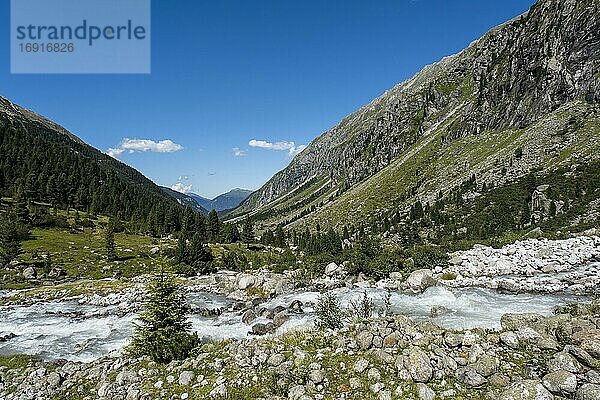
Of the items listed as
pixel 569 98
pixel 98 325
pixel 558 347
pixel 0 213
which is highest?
pixel 569 98

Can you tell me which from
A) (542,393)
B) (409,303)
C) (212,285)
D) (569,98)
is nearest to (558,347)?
(542,393)

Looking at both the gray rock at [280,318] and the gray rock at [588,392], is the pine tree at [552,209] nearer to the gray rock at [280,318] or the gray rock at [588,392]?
the gray rock at [280,318]

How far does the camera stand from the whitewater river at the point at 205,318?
25391 millimetres

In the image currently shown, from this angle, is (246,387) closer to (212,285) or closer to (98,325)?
(98,325)

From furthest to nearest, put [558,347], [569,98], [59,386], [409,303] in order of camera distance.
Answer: [569,98] → [409,303] → [59,386] → [558,347]

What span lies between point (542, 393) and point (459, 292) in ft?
74.8

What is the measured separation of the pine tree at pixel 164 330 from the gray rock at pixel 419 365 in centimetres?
971

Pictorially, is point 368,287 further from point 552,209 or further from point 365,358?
point 552,209

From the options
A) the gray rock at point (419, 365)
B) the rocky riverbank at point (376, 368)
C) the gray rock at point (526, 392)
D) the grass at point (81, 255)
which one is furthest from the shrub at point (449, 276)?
the grass at point (81, 255)

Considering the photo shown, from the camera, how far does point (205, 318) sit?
109ft

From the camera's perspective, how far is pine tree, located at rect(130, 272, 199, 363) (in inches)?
633

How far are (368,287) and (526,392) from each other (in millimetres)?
28338

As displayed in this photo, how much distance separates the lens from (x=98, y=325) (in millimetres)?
31656

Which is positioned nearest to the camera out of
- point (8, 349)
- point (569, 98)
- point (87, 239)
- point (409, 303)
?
point (8, 349)
